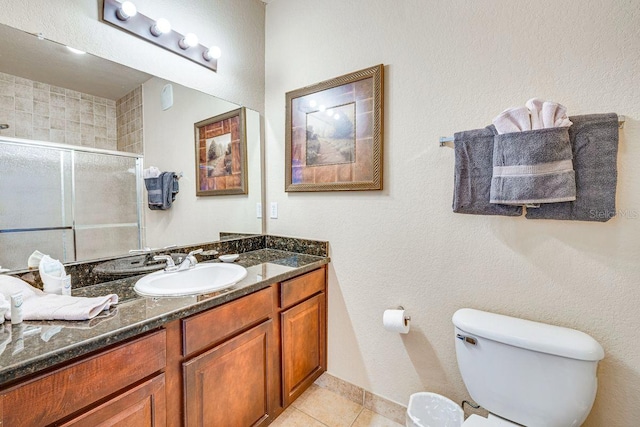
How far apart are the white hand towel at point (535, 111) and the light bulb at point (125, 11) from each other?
5.69 feet

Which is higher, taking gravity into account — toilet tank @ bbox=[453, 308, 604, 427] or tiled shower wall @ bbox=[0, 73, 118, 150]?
tiled shower wall @ bbox=[0, 73, 118, 150]

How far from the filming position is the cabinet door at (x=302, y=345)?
58.7 inches

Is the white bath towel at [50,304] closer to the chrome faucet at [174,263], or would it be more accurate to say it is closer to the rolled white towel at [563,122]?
the chrome faucet at [174,263]

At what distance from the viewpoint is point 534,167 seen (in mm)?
1082

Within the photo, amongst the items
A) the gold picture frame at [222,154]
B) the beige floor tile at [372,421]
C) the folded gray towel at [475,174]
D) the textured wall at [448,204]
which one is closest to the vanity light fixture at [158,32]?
the gold picture frame at [222,154]

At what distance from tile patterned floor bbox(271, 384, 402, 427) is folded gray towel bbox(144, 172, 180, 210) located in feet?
4.36

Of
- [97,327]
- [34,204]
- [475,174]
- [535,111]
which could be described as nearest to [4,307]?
[97,327]

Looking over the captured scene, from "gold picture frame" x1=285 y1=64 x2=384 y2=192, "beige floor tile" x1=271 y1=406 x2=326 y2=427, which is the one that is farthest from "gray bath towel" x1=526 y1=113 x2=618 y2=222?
"beige floor tile" x1=271 y1=406 x2=326 y2=427

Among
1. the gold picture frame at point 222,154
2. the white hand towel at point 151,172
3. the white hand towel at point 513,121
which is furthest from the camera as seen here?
the gold picture frame at point 222,154

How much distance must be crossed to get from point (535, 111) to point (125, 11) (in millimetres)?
1778

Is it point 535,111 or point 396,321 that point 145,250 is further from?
point 535,111

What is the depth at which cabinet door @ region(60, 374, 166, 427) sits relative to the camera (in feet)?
2.56

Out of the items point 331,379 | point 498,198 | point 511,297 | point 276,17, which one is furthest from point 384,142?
point 331,379

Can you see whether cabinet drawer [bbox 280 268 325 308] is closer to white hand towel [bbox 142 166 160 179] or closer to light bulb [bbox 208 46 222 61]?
white hand towel [bbox 142 166 160 179]
